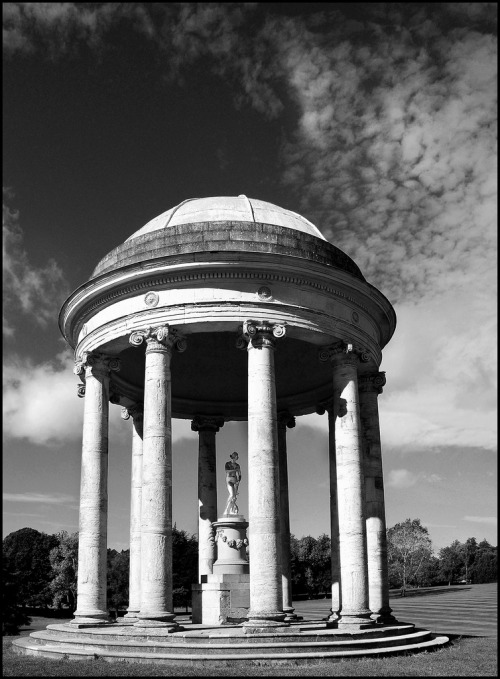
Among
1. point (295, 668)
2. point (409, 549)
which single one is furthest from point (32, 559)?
point (295, 668)

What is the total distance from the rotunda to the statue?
3.29 meters

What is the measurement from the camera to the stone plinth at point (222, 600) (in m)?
43.5

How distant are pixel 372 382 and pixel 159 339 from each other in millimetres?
16377

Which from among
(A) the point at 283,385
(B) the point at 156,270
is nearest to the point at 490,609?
(A) the point at 283,385

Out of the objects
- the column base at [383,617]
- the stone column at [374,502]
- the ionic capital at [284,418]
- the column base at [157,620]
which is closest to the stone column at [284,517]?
the ionic capital at [284,418]

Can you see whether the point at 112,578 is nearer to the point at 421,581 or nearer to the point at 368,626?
the point at 368,626

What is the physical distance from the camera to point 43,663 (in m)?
31.4

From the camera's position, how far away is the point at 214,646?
32.1 metres

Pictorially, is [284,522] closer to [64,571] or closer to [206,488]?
[206,488]

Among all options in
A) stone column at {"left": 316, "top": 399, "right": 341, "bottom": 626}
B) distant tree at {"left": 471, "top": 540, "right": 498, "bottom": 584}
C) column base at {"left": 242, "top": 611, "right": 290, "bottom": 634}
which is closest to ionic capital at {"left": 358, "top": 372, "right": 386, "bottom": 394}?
stone column at {"left": 316, "top": 399, "right": 341, "bottom": 626}

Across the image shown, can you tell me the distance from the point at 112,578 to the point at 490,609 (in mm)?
54651

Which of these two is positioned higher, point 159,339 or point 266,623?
point 159,339

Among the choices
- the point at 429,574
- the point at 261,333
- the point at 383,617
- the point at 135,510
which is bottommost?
the point at 429,574

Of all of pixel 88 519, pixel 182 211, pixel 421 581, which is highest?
pixel 182 211
